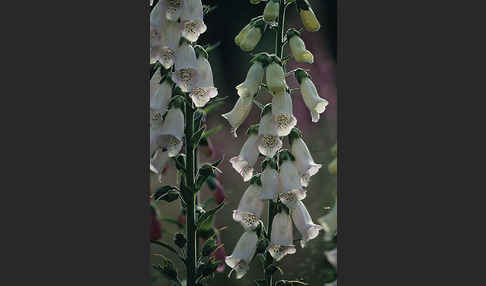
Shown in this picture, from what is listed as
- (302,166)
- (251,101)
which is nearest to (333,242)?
(302,166)

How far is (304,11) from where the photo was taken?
4.84 metres

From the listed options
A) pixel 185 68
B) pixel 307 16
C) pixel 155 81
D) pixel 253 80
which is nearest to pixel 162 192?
pixel 155 81

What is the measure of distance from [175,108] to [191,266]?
0.96 m

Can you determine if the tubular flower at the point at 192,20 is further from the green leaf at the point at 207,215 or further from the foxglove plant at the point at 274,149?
A: the green leaf at the point at 207,215

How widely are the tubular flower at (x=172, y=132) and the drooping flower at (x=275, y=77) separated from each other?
0.57 metres

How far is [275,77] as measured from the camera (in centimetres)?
468

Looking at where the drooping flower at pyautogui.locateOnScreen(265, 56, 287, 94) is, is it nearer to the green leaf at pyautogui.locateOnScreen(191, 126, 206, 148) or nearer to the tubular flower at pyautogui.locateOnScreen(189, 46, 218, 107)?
the tubular flower at pyautogui.locateOnScreen(189, 46, 218, 107)

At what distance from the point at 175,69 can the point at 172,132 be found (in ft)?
1.19

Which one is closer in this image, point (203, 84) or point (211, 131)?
point (203, 84)

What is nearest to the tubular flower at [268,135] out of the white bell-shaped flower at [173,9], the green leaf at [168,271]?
the white bell-shaped flower at [173,9]

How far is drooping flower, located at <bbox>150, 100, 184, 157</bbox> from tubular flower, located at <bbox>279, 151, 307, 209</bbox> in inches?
23.7

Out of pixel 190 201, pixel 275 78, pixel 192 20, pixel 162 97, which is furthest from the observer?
pixel 190 201

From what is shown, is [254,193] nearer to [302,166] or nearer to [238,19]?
[302,166]

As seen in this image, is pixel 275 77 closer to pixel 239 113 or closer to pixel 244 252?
pixel 239 113
